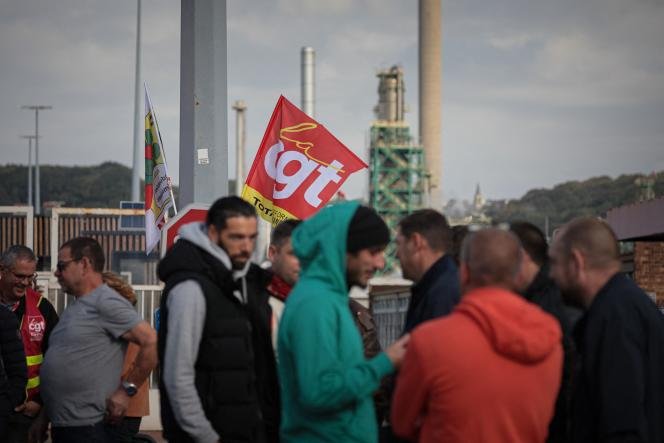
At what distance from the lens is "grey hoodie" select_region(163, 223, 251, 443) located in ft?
18.0

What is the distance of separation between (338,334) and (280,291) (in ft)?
7.71

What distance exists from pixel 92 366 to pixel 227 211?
5.56 ft

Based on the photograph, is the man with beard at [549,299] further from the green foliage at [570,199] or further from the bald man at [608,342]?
the green foliage at [570,199]

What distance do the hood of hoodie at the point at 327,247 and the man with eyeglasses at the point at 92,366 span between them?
6.89 feet

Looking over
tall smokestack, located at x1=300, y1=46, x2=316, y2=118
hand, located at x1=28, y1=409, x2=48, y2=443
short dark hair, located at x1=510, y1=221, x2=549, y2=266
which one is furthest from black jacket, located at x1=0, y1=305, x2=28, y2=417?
tall smokestack, located at x1=300, y1=46, x2=316, y2=118

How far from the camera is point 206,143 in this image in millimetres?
8312

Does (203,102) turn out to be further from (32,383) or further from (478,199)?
(478,199)

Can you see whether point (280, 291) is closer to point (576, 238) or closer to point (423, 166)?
point (576, 238)

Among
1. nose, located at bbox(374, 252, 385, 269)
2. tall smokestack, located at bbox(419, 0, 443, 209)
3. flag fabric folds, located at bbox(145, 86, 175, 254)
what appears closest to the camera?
nose, located at bbox(374, 252, 385, 269)

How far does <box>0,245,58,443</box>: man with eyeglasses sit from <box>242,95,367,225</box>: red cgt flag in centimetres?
173

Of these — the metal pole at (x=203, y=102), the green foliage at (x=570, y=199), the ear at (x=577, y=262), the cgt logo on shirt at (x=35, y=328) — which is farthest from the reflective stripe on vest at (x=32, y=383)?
the green foliage at (x=570, y=199)

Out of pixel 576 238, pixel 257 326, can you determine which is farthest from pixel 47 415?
pixel 576 238

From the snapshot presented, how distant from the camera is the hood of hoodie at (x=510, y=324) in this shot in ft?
14.3

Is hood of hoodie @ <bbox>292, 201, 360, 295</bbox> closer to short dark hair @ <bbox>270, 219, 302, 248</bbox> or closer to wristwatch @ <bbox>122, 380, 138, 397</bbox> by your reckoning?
wristwatch @ <bbox>122, 380, 138, 397</bbox>
